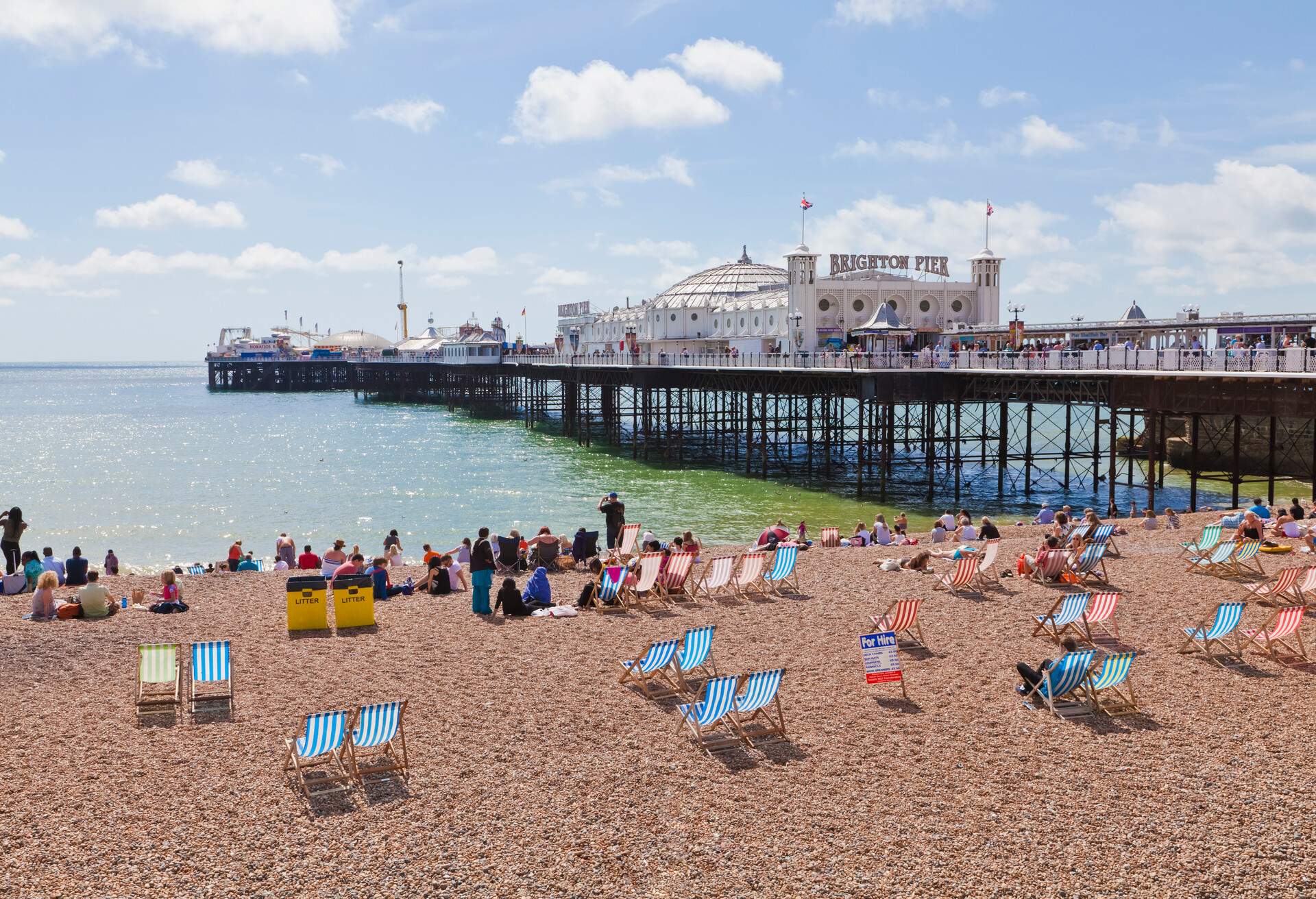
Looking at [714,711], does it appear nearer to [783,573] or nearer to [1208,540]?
[783,573]

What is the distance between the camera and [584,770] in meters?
8.09

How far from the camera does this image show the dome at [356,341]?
493 ft

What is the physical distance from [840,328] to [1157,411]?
79.2 ft

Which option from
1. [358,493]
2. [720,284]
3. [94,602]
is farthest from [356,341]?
[94,602]

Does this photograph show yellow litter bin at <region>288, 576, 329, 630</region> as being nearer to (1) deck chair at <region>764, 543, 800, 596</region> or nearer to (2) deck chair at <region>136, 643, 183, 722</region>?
(2) deck chair at <region>136, 643, 183, 722</region>

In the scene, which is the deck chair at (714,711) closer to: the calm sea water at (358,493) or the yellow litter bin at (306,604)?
the yellow litter bin at (306,604)

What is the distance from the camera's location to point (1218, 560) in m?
14.2

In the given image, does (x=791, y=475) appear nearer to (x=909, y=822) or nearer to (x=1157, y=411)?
(x=1157, y=411)

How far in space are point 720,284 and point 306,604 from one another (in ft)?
184

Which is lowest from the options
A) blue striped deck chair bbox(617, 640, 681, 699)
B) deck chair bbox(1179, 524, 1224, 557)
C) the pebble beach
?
the pebble beach

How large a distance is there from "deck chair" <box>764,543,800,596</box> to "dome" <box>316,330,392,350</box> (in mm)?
139599

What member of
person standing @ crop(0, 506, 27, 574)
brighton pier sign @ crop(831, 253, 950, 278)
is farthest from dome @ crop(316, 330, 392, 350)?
person standing @ crop(0, 506, 27, 574)

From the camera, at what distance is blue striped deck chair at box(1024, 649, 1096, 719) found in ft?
30.6

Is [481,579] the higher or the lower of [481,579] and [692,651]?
the higher
